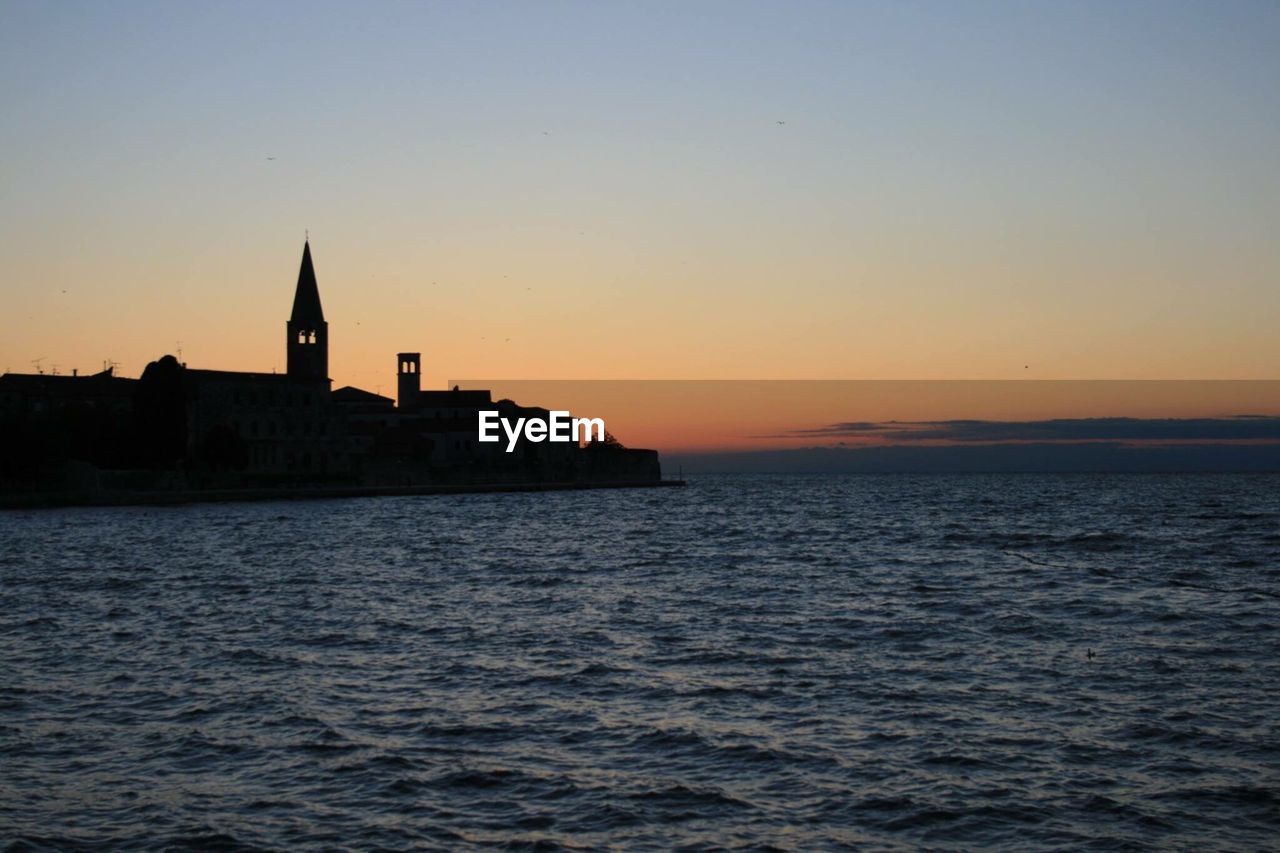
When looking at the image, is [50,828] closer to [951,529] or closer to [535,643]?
[535,643]

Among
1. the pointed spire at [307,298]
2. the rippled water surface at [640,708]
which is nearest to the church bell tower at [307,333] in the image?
the pointed spire at [307,298]

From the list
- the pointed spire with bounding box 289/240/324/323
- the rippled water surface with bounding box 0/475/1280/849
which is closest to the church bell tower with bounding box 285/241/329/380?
the pointed spire with bounding box 289/240/324/323

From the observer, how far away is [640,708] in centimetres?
1828

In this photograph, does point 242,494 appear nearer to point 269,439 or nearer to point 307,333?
point 269,439

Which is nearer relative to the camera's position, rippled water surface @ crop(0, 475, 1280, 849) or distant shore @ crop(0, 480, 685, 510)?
rippled water surface @ crop(0, 475, 1280, 849)

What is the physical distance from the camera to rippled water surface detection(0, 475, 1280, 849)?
42.6 feet

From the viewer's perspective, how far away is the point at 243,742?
16219 millimetres

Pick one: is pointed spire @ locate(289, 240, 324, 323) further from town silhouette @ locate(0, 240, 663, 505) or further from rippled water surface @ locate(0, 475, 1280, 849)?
rippled water surface @ locate(0, 475, 1280, 849)

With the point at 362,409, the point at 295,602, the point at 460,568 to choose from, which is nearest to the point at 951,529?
A: the point at 460,568

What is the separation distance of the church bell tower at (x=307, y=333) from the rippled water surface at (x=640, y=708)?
92917mm

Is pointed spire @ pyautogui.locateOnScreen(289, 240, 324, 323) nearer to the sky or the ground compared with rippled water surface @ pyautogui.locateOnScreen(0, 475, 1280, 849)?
Answer: nearer to the sky

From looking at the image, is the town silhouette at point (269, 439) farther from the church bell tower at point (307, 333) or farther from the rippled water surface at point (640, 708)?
the rippled water surface at point (640, 708)

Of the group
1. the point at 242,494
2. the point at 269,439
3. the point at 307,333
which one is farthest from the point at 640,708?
the point at 307,333

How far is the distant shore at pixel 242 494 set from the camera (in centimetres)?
8838
